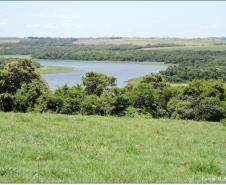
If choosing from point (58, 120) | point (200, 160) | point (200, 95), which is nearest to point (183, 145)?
point (200, 160)

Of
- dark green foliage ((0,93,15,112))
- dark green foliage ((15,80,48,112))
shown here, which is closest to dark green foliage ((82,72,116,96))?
dark green foliage ((15,80,48,112))

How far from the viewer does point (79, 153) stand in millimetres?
10539

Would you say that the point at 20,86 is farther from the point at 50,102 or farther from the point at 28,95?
the point at 50,102

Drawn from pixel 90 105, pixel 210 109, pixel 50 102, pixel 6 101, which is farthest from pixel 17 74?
pixel 210 109

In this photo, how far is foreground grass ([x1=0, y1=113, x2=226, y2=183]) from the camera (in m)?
8.27

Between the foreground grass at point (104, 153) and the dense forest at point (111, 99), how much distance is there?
3366 cm

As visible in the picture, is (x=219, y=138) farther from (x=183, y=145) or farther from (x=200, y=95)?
(x=200, y=95)

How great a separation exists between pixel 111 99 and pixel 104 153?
4237 centimetres

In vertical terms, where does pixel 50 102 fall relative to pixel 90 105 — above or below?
above

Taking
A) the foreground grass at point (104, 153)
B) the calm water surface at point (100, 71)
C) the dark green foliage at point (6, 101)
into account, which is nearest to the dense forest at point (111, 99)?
the dark green foliage at point (6, 101)

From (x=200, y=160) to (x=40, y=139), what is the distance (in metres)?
4.70

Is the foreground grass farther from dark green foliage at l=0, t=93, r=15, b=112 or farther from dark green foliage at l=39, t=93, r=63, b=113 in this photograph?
dark green foliage at l=0, t=93, r=15, b=112

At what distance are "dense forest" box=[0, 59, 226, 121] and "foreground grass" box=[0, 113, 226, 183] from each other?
3366cm

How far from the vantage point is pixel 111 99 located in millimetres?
53094
